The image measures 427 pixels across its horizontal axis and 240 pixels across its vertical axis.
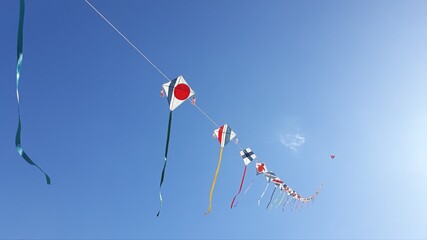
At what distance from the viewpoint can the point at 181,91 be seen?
11586mm

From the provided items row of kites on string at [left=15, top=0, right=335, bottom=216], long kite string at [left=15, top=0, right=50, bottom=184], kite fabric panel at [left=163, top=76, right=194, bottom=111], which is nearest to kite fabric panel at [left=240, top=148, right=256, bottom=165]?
row of kites on string at [left=15, top=0, right=335, bottom=216]

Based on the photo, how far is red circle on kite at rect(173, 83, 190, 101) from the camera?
1151cm

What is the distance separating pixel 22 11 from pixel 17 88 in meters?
1.58

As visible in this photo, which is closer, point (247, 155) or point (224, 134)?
point (224, 134)

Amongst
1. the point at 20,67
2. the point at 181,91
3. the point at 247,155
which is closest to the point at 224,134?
the point at 247,155

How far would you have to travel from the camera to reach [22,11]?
6.57m

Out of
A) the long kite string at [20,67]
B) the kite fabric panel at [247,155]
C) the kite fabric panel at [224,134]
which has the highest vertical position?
the kite fabric panel at [247,155]

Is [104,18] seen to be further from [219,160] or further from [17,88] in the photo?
[219,160]

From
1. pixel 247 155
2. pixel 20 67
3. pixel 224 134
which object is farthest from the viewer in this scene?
pixel 247 155

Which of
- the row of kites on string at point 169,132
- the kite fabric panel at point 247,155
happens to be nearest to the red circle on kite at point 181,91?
the row of kites on string at point 169,132

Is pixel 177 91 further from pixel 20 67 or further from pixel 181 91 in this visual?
pixel 20 67

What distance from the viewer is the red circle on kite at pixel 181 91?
1151cm

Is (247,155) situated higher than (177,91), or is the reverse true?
(247,155)

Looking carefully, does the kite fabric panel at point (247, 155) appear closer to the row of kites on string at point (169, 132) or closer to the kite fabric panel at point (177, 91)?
the row of kites on string at point (169, 132)
